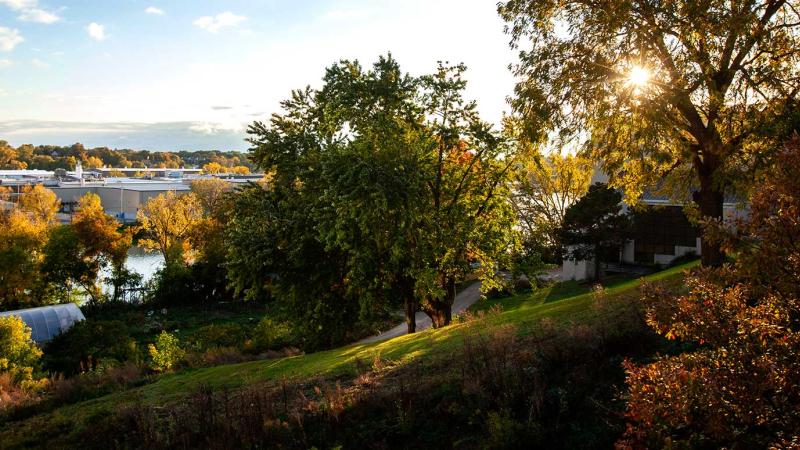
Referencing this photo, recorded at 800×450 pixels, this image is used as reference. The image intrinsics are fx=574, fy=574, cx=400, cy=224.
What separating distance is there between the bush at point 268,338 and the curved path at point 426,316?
3.37m

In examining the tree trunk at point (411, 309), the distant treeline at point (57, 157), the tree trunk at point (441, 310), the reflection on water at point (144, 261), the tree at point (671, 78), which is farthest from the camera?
the distant treeline at point (57, 157)

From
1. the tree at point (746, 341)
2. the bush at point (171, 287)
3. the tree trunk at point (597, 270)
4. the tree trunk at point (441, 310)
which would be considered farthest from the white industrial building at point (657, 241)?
the tree at point (746, 341)

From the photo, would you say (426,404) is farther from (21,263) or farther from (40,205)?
(40,205)

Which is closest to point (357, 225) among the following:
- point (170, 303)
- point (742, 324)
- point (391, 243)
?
point (391, 243)

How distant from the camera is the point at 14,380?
18547 mm

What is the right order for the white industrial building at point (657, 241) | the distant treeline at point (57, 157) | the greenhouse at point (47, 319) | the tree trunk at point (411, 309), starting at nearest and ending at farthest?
the tree trunk at point (411, 309) → the greenhouse at point (47, 319) → the white industrial building at point (657, 241) → the distant treeline at point (57, 157)

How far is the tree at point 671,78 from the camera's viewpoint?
11945 millimetres

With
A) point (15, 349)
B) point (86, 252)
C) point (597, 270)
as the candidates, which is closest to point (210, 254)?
point (86, 252)

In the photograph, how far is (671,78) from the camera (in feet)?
41.7

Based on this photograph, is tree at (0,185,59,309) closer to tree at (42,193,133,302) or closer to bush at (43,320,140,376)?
tree at (42,193,133,302)

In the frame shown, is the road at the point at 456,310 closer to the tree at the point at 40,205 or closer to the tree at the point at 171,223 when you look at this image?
the tree at the point at 171,223

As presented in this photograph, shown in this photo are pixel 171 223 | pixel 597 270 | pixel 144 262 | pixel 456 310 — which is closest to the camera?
pixel 456 310

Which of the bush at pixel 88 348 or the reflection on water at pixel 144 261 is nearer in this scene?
the bush at pixel 88 348

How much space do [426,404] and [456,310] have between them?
2344 centimetres
